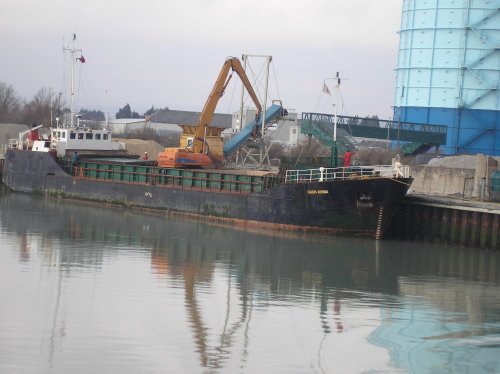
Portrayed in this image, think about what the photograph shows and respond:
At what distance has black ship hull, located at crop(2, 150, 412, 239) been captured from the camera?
31906 millimetres

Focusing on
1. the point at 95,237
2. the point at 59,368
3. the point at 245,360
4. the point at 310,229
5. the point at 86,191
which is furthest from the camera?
the point at 86,191

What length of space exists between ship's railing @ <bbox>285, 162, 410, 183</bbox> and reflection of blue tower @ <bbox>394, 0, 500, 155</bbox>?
2083 cm

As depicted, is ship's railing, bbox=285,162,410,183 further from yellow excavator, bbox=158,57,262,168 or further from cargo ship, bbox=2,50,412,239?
yellow excavator, bbox=158,57,262,168

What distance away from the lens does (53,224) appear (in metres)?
33.7

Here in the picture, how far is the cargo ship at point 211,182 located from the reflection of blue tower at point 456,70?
13965mm

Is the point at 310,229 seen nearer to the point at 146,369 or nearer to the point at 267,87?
the point at 267,87

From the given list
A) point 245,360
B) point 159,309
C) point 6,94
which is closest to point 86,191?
point 159,309

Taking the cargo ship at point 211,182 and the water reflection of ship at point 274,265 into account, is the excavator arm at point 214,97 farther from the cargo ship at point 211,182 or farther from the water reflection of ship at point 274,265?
the water reflection of ship at point 274,265

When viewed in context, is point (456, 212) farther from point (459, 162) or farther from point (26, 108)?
point (26, 108)

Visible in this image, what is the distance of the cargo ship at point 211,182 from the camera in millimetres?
32156

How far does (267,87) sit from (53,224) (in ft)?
44.9

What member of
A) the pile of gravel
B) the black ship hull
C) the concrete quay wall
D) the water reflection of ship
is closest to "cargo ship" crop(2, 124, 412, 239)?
the black ship hull

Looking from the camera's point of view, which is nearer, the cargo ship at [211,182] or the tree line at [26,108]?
the cargo ship at [211,182]

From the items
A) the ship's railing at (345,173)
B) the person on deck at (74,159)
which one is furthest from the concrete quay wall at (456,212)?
the person on deck at (74,159)
